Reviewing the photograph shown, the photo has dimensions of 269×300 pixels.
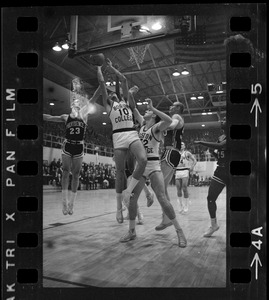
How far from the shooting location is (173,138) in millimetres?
3684

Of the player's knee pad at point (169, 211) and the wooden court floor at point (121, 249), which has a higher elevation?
the player's knee pad at point (169, 211)

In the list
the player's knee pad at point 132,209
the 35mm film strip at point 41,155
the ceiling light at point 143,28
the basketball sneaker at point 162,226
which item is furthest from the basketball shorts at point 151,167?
the ceiling light at point 143,28

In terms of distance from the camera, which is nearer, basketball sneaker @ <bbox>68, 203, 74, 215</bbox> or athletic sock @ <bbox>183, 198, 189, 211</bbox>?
athletic sock @ <bbox>183, 198, 189, 211</bbox>

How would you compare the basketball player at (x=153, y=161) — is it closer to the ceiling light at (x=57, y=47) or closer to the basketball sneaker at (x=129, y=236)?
the basketball sneaker at (x=129, y=236)

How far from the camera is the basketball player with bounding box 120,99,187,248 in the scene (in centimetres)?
344

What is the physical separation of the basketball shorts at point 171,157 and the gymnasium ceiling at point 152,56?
0.42 m

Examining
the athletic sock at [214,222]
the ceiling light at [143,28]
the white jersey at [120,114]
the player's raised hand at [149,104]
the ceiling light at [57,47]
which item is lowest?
the athletic sock at [214,222]

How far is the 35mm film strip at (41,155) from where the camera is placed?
9.09 ft

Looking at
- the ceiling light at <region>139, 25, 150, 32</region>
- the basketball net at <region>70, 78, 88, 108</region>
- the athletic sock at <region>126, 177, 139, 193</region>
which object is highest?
the ceiling light at <region>139, 25, 150, 32</region>

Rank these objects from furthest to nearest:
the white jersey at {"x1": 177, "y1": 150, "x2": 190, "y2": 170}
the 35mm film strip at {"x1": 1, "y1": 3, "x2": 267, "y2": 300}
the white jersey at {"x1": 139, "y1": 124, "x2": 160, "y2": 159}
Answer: the white jersey at {"x1": 139, "y1": 124, "x2": 160, "y2": 159}, the white jersey at {"x1": 177, "y1": 150, "x2": 190, "y2": 170}, the 35mm film strip at {"x1": 1, "y1": 3, "x2": 267, "y2": 300}

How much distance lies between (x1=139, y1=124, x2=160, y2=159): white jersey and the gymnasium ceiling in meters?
0.32

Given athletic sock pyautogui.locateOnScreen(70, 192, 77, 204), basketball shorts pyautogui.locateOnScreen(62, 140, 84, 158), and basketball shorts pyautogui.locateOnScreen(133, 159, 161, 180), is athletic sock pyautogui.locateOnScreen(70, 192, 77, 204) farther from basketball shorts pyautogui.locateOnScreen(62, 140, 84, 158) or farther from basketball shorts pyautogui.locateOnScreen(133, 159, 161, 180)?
basketball shorts pyautogui.locateOnScreen(133, 159, 161, 180)

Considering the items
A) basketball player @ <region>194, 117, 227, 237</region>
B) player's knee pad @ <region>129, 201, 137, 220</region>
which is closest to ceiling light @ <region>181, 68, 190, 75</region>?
basketball player @ <region>194, 117, 227, 237</region>

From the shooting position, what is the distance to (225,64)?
9.53ft
